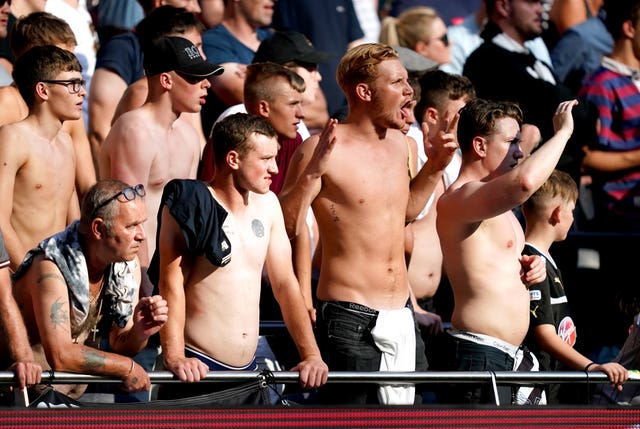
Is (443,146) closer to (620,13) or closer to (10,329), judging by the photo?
(10,329)

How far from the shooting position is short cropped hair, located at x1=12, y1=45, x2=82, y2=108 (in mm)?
6766

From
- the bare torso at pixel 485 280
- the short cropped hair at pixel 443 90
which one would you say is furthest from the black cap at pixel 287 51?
the bare torso at pixel 485 280

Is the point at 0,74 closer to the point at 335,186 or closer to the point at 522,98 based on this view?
the point at 335,186

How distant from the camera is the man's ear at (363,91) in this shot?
6707 millimetres

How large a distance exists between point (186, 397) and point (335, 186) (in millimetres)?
1376

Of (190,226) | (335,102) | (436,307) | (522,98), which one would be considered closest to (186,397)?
(190,226)

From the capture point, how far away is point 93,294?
19.4ft

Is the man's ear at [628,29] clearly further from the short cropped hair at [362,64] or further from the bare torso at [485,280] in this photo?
the bare torso at [485,280]

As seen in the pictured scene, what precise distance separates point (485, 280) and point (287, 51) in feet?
8.28

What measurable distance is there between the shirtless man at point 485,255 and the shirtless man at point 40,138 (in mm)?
2024

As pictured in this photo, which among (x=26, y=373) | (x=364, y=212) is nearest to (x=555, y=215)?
(x=364, y=212)

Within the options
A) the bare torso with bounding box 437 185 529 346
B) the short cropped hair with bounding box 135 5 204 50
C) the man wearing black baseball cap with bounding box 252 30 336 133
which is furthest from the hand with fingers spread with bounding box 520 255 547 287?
the short cropped hair with bounding box 135 5 204 50

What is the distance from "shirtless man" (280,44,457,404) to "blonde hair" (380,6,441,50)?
133 inches

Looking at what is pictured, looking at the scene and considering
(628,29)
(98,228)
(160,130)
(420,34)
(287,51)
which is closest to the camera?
(98,228)
